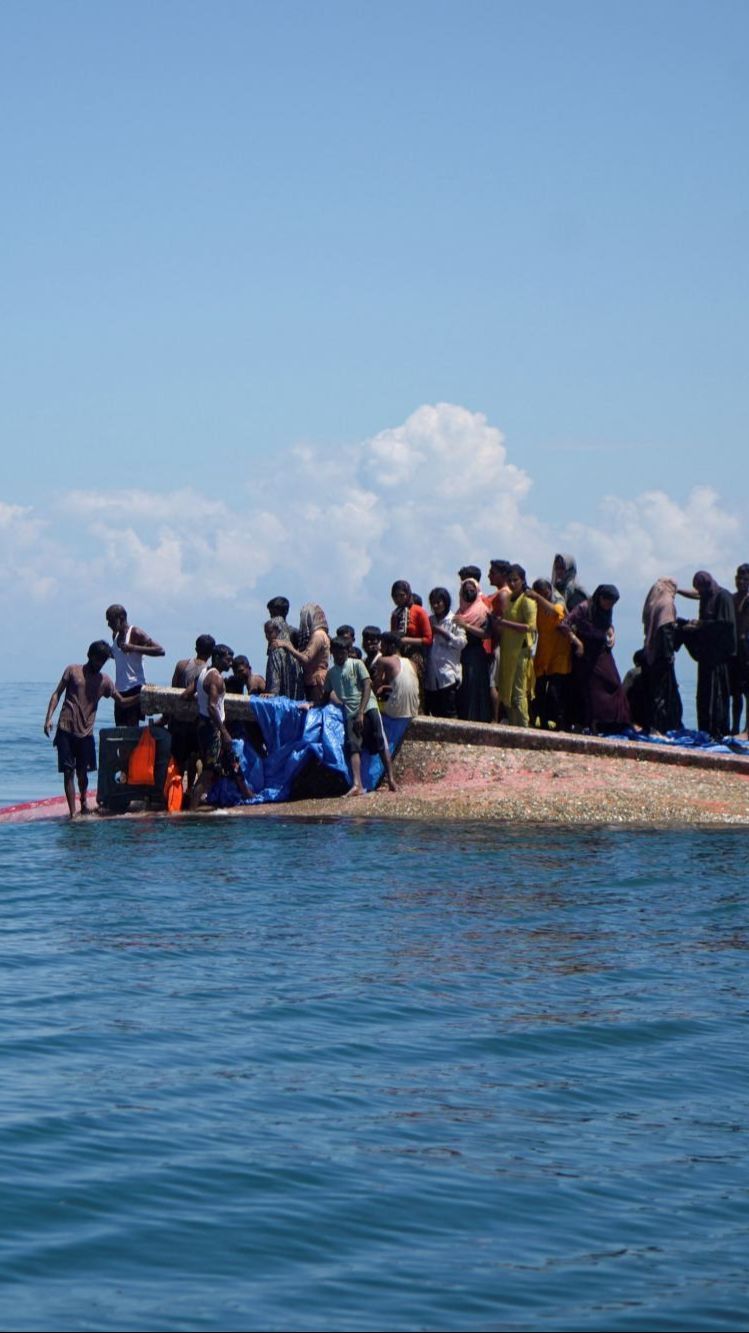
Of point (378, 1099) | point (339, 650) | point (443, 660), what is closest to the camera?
point (378, 1099)

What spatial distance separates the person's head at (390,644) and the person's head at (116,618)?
251 cm

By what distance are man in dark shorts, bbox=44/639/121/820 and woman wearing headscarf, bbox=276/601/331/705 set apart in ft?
5.97

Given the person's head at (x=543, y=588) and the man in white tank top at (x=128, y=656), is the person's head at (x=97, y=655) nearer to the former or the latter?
the man in white tank top at (x=128, y=656)

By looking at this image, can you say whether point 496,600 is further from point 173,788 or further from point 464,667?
point 173,788

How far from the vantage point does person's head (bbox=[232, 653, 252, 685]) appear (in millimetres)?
17938

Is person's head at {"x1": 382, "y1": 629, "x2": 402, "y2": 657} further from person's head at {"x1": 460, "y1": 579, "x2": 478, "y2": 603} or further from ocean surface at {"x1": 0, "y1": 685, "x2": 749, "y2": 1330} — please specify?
ocean surface at {"x1": 0, "y1": 685, "x2": 749, "y2": 1330}

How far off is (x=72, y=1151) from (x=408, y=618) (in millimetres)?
10561

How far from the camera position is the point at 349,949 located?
11.5 m

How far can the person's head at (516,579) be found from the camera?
16.8 m

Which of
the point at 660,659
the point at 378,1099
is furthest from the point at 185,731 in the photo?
the point at 378,1099

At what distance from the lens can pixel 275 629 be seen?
57.7ft

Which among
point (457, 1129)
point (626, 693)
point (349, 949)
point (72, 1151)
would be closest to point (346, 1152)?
point (457, 1129)

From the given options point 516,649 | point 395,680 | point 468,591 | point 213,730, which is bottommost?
point 213,730

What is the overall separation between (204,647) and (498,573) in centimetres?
293
